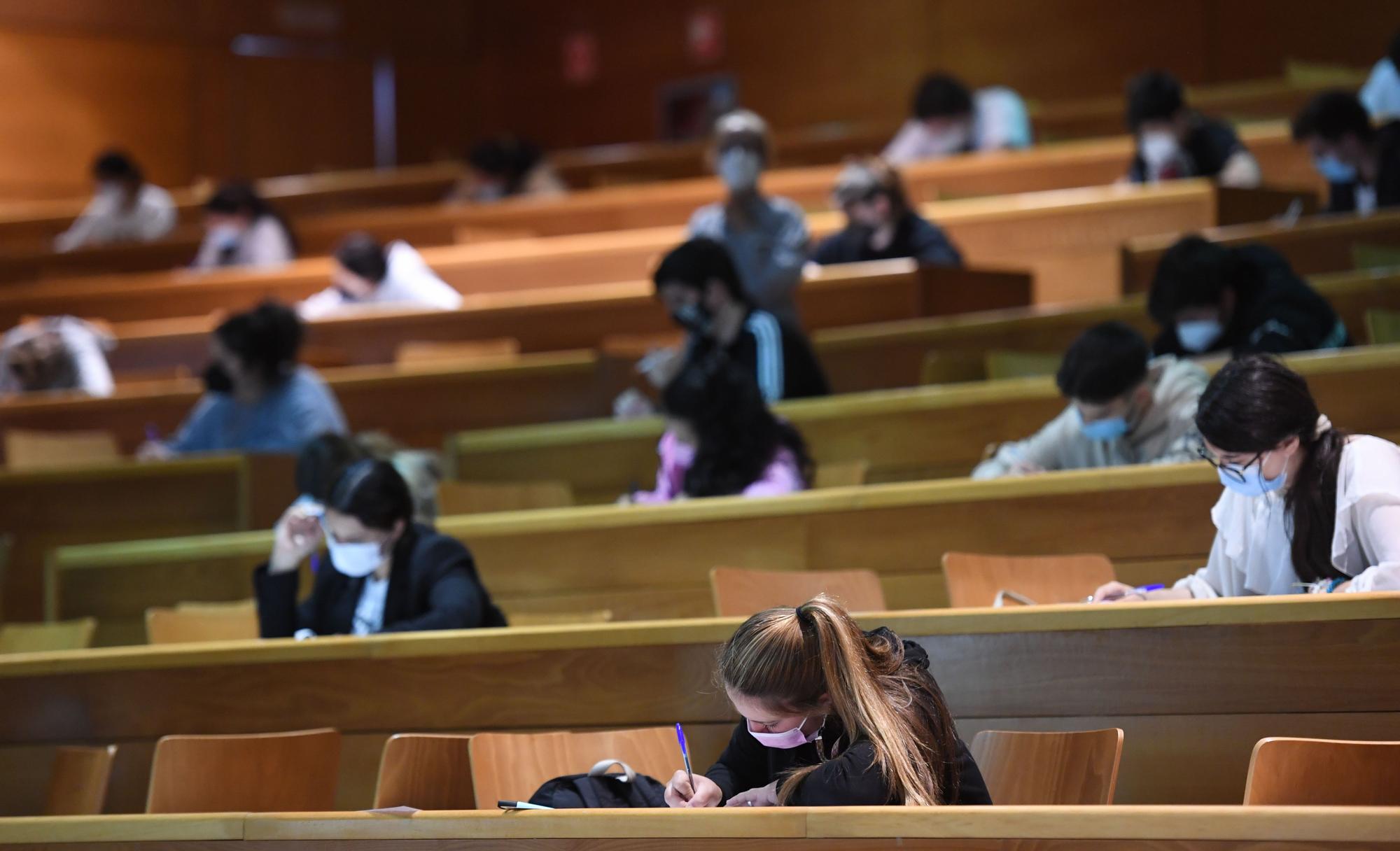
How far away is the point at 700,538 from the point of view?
2.51m

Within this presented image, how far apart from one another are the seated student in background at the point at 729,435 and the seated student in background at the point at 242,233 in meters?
2.78

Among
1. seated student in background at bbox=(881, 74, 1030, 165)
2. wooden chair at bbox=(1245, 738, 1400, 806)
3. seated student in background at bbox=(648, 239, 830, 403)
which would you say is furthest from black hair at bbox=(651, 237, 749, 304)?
seated student in background at bbox=(881, 74, 1030, 165)

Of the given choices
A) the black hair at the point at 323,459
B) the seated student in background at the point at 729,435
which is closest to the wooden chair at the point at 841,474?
the seated student in background at the point at 729,435

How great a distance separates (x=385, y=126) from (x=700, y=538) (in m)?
5.31

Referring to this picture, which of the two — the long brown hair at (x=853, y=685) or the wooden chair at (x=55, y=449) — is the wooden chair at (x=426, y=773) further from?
the wooden chair at (x=55, y=449)

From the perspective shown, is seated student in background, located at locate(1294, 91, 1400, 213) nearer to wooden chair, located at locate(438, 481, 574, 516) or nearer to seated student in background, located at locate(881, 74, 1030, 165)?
seated student in background, located at locate(881, 74, 1030, 165)

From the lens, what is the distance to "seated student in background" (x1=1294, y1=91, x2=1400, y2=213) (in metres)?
3.60

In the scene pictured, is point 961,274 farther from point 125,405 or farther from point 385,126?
point 385,126

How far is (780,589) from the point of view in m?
2.09

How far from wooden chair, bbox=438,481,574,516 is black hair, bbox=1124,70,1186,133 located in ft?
6.15

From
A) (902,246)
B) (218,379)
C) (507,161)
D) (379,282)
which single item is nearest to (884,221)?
(902,246)

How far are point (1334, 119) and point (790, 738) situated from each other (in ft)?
8.65

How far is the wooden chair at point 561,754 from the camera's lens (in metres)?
1.71

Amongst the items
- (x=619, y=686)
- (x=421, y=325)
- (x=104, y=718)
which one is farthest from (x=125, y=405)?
(x=619, y=686)
